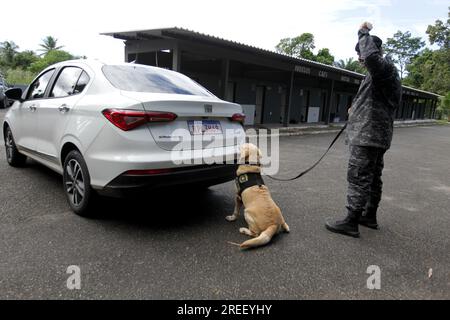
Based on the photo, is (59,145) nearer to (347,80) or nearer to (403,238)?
(403,238)

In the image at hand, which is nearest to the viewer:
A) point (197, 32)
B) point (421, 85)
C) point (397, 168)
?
point (397, 168)

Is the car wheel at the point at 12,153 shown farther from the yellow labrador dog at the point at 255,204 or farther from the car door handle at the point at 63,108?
the yellow labrador dog at the point at 255,204

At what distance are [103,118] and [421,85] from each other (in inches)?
2672

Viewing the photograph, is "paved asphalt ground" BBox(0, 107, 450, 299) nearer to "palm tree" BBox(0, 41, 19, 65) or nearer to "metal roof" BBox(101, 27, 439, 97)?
"metal roof" BBox(101, 27, 439, 97)

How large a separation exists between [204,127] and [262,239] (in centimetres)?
120

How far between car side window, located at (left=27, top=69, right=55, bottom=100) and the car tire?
142cm

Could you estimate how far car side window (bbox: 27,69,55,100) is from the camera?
4.24 metres

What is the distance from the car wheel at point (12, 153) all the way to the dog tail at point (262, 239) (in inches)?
164

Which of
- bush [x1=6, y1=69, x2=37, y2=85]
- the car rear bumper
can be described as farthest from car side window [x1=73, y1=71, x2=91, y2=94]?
bush [x1=6, y1=69, x2=37, y2=85]

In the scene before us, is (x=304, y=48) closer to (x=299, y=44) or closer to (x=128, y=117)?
(x=299, y=44)

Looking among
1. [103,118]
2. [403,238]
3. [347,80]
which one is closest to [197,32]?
[103,118]

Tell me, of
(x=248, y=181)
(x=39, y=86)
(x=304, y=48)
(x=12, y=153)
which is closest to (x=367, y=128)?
(x=248, y=181)

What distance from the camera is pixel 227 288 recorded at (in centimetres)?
226
